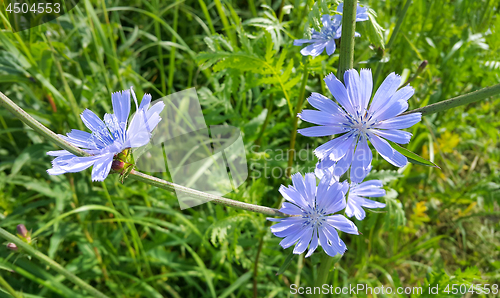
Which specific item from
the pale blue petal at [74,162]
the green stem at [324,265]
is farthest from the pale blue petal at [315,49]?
the pale blue petal at [74,162]

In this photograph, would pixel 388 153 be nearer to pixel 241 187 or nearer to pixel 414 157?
pixel 414 157

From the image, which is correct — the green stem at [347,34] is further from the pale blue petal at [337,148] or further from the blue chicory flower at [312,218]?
the blue chicory flower at [312,218]

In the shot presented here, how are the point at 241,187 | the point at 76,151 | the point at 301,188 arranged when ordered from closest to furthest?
the point at 76,151, the point at 301,188, the point at 241,187

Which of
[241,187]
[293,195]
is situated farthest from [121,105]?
[241,187]

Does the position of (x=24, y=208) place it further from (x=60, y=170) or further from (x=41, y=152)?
(x=60, y=170)

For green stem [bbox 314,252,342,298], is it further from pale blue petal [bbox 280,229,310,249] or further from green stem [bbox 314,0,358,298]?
green stem [bbox 314,0,358,298]
